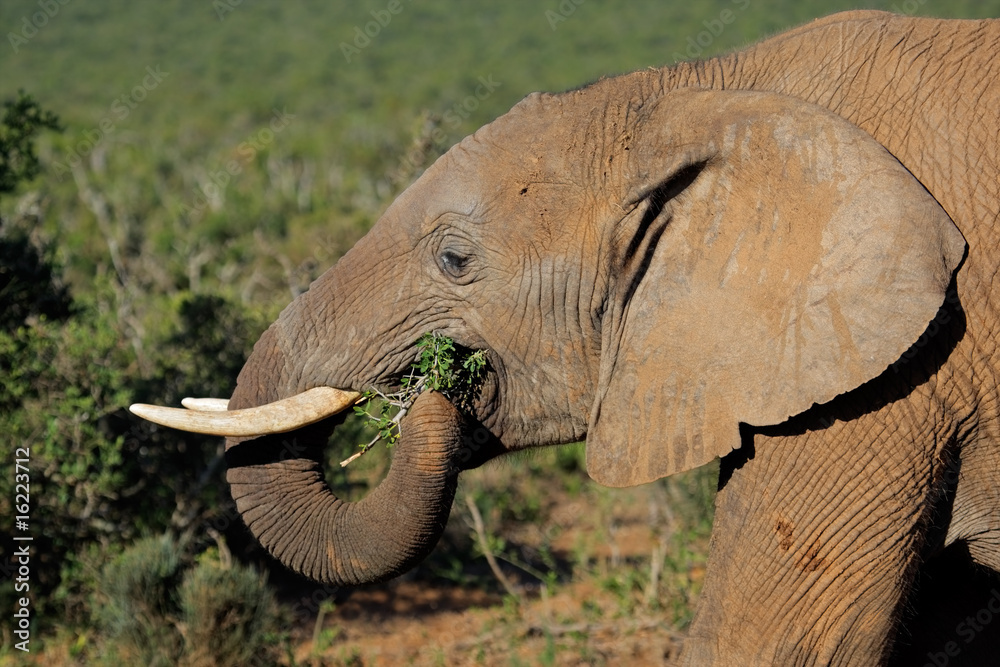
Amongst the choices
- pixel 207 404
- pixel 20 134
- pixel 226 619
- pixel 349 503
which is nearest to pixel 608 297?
pixel 349 503

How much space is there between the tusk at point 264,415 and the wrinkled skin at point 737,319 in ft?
0.20

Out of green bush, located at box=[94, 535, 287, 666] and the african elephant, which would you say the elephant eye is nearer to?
the african elephant

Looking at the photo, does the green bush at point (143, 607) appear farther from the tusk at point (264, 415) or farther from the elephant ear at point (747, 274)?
the elephant ear at point (747, 274)

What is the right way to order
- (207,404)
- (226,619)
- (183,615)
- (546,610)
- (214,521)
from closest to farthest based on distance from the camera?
1. (207,404)
2. (226,619)
3. (183,615)
4. (546,610)
5. (214,521)

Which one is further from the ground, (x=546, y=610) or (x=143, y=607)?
(x=546, y=610)

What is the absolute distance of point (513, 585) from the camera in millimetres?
6875

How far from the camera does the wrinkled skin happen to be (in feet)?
9.98

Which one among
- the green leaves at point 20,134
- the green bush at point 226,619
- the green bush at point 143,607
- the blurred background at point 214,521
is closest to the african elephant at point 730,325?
the blurred background at point 214,521

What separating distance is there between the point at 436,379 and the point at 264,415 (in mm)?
567

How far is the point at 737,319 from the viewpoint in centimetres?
313

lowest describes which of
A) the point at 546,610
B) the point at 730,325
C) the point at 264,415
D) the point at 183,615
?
the point at 183,615

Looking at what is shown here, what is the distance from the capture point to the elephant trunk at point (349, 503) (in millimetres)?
3549

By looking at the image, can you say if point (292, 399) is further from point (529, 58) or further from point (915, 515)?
point (529, 58)

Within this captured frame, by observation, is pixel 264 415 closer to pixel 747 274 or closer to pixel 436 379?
pixel 436 379
